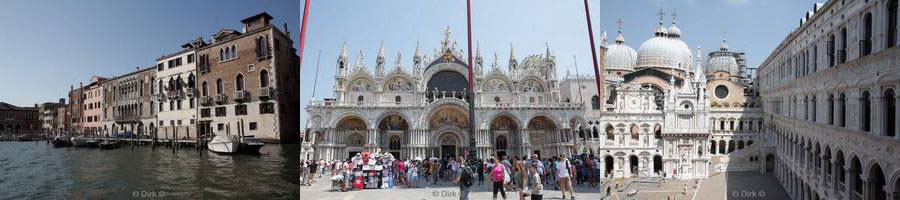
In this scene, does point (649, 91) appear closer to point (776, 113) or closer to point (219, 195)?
point (776, 113)

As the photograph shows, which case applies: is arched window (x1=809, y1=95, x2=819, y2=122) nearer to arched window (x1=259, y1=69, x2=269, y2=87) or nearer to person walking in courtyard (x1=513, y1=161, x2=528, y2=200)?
person walking in courtyard (x1=513, y1=161, x2=528, y2=200)

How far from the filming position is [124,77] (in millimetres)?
8352

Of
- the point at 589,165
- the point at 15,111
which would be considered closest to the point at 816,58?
the point at 589,165

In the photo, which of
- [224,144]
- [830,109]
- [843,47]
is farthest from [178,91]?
[830,109]

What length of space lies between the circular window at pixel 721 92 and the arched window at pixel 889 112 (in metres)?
5.48

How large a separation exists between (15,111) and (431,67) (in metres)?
11.0

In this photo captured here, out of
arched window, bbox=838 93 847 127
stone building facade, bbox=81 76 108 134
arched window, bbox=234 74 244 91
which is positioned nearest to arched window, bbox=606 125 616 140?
arched window, bbox=838 93 847 127

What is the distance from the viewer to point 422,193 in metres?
6.46

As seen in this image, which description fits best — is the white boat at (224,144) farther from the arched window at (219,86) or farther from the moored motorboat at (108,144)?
the moored motorboat at (108,144)

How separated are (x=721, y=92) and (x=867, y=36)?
5.40 m

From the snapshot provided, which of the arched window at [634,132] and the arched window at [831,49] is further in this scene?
the arched window at [634,132]

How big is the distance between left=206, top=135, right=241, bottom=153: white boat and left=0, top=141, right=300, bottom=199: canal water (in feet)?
0.43

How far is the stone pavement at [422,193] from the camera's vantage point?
5965 mm
